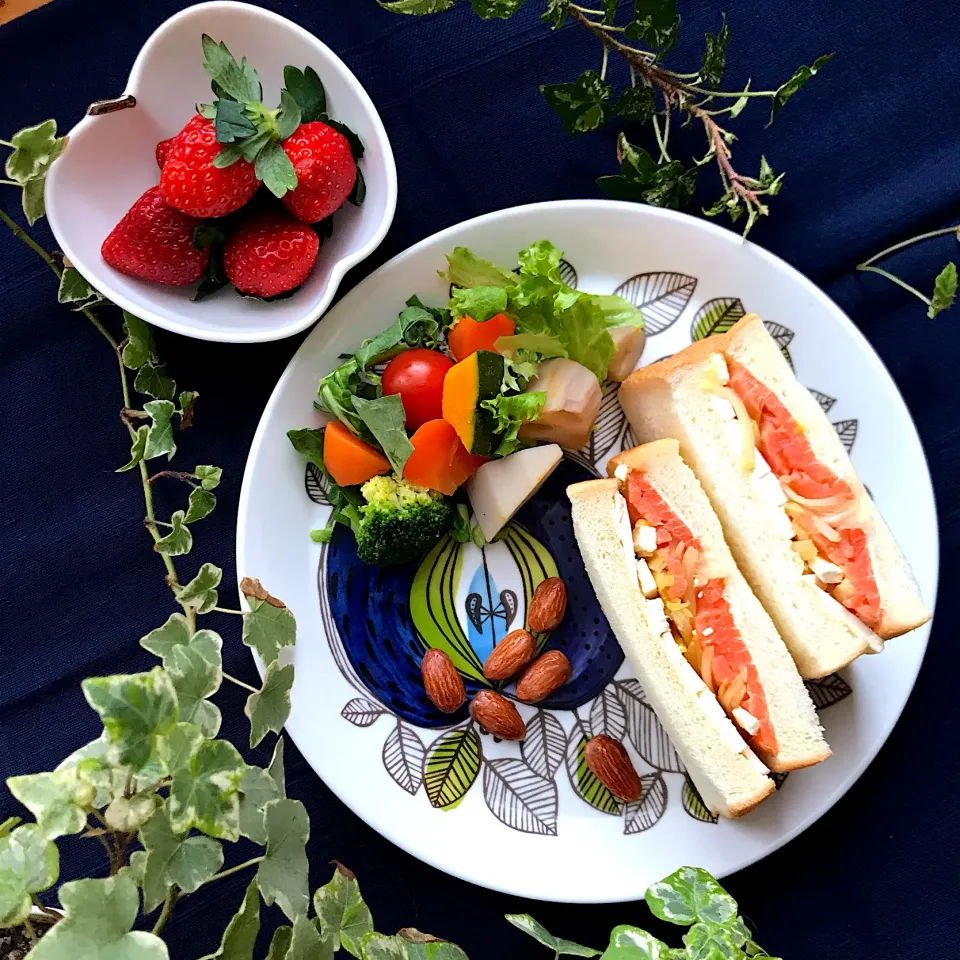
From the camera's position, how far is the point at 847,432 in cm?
→ 179

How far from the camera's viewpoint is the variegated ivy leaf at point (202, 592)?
1.49 m

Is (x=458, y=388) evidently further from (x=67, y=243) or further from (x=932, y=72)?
(x=932, y=72)

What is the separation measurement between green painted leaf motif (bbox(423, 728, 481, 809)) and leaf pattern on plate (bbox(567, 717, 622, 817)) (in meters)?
0.20

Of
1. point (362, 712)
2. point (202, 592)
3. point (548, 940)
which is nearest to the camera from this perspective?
point (548, 940)

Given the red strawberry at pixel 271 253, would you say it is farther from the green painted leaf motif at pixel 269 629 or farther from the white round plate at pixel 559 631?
the green painted leaf motif at pixel 269 629

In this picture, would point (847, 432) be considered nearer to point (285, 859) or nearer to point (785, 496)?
point (785, 496)

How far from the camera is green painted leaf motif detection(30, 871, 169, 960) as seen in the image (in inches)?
35.8

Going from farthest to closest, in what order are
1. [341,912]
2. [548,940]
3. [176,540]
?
1. [176,540]
2. [548,940]
3. [341,912]

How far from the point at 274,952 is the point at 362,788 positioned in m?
0.55

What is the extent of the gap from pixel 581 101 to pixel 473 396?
607mm

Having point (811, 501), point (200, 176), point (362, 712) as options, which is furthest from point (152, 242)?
point (811, 501)

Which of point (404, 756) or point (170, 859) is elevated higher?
point (170, 859)

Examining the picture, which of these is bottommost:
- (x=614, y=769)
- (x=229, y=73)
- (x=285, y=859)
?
(x=614, y=769)

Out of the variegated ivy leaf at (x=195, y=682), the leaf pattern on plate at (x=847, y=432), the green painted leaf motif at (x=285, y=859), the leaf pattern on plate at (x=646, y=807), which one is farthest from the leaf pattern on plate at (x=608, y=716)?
the variegated ivy leaf at (x=195, y=682)
